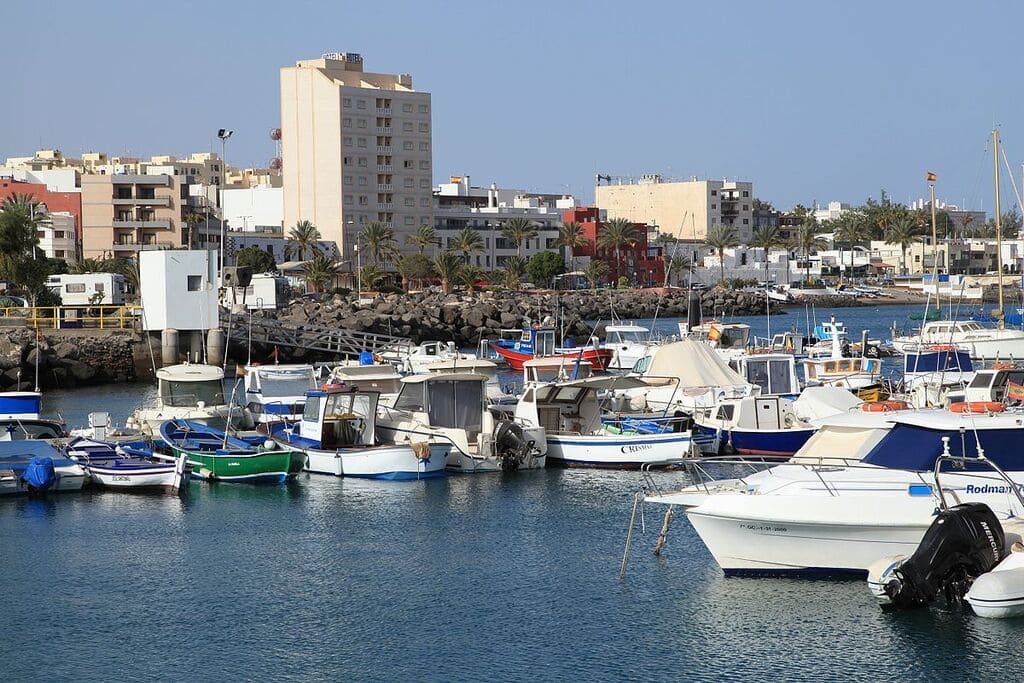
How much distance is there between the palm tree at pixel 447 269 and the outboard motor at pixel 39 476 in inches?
3554

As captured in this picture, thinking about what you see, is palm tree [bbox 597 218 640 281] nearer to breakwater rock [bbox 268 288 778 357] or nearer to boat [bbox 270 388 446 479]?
breakwater rock [bbox 268 288 778 357]

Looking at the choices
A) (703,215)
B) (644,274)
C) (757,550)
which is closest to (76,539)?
(757,550)

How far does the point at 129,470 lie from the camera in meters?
31.8

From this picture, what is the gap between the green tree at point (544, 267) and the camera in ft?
441

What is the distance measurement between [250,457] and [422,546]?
7144 mm

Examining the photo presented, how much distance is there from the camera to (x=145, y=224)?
12169 cm

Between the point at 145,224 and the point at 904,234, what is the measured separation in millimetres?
87631

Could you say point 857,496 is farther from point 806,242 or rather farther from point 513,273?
point 806,242

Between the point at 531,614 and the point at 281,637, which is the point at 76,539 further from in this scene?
the point at 531,614

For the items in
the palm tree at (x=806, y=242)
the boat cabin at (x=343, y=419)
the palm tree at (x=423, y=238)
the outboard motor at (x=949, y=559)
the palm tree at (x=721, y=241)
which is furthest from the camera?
the palm tree at (x=806, y=242)

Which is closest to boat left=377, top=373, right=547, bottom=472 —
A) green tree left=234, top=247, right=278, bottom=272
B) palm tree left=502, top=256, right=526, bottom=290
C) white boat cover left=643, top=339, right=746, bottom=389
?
white boat cover left=643, top=339, right=746, bottom=389

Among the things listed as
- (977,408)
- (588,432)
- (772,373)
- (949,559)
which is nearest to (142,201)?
(772,373)

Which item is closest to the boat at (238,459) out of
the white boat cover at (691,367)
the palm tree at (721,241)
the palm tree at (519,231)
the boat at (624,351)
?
the white boat cover at (691,367)

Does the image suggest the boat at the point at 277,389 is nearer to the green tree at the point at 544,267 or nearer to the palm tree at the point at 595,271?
the green tree at the point at 544,267
